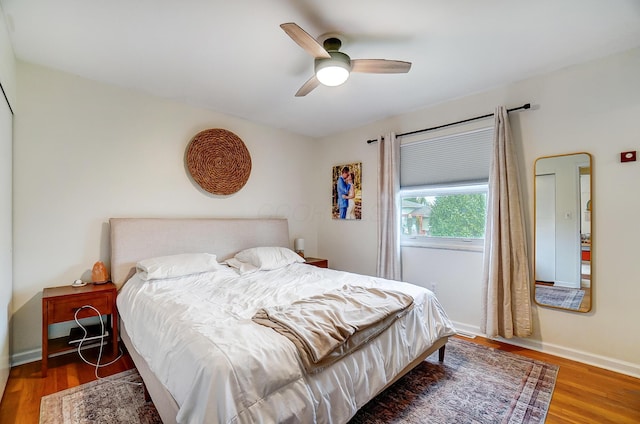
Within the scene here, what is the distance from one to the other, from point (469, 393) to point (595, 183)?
1996mm

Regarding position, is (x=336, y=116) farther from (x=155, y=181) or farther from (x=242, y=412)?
(x=242, y=412)

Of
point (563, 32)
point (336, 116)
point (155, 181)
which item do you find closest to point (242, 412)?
point (155, 181)

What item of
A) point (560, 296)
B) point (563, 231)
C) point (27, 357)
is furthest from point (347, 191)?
point (27, 357)

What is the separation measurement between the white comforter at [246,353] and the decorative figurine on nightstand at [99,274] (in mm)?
353

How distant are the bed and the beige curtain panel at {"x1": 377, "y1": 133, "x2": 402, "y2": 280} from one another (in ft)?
3.16

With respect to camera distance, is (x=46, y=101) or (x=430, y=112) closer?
(x=46, y=101)

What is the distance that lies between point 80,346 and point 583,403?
152 inches

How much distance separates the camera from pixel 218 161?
3.48 metres

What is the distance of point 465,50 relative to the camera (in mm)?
2254

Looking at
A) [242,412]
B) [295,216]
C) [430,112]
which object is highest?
[430,112]

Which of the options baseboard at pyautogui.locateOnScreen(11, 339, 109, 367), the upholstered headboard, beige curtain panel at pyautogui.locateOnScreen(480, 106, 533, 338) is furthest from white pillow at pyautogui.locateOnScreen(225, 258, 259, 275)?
beige curtain panel at pyautogui.locateOnScreen(480, 106, 533, 338)

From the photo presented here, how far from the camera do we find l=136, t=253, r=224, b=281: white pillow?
2.50 m

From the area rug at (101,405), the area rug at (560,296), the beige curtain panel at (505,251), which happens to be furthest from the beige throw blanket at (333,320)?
the area rug at (560,296)

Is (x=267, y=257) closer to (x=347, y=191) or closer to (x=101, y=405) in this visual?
(x=347, y=191)
